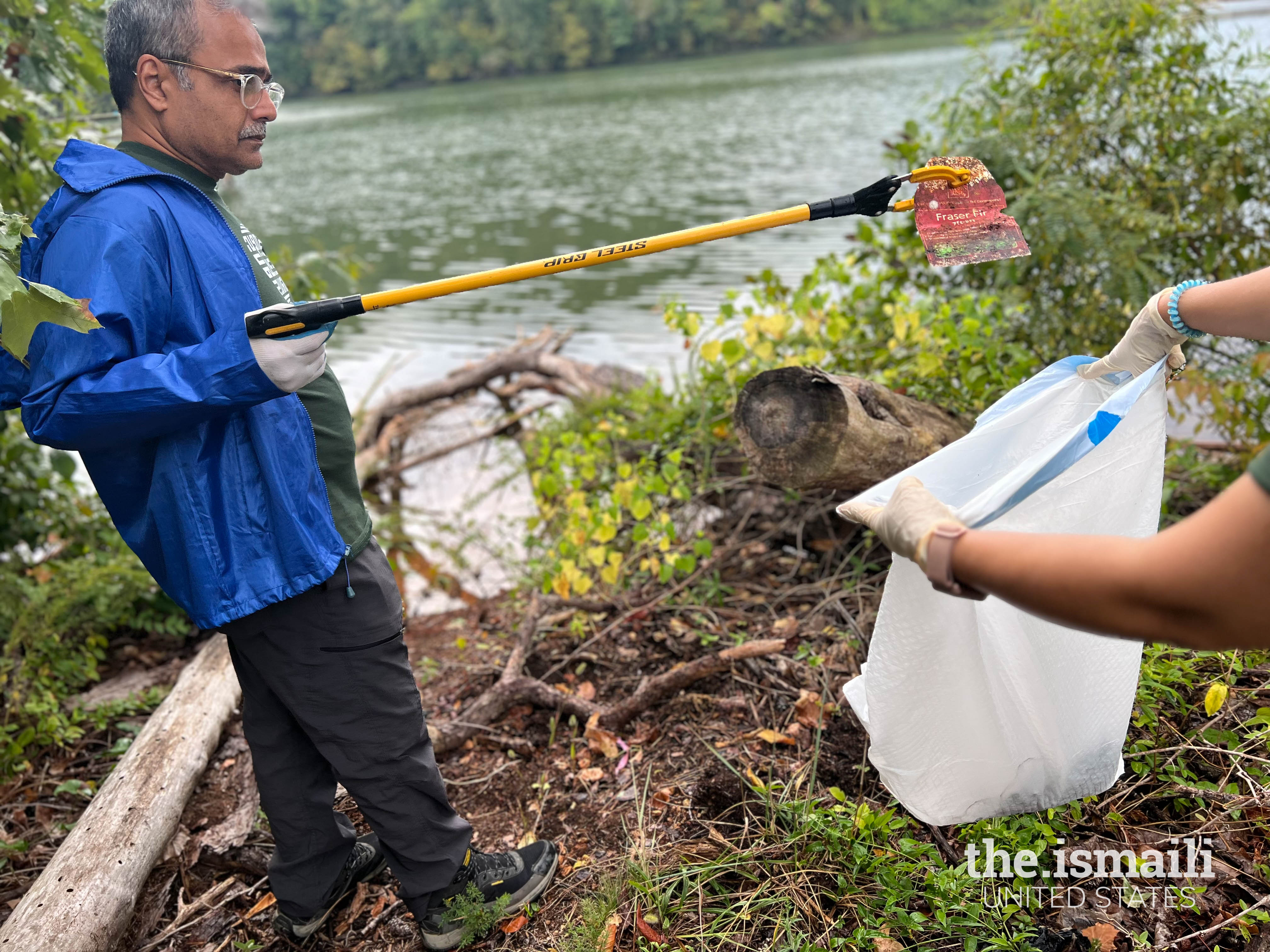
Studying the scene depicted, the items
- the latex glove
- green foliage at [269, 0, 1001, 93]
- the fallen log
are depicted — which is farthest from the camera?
green foliage at [269, 0, 1001, 93]

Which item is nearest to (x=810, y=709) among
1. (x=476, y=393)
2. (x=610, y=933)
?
(x=610, y=933)

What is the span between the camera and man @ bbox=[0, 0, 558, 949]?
5.45ft

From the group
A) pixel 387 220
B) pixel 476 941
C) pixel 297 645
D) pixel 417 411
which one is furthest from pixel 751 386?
pixel 387 220

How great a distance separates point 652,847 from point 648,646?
1.01 meters

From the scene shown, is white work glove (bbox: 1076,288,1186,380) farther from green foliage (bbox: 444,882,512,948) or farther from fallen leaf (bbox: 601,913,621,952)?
green foliage (bbox: 444,882,512,948)

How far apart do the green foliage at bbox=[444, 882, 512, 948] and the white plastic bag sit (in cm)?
99

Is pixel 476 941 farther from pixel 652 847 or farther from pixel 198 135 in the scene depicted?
pixel 198 135

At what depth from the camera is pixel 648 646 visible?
3205 millimetres

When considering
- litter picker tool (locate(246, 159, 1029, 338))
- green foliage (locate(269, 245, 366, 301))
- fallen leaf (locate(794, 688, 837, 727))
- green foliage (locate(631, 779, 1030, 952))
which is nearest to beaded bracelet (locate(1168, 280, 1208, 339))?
litter picker tool (locate(246, 159, 1029, 338))

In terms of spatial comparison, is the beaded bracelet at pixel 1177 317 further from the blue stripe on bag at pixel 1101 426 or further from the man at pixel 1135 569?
the man at pixel 1135 569

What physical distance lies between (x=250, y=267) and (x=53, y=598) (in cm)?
251

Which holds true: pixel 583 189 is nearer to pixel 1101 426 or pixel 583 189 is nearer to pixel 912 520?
pixel 1101 426

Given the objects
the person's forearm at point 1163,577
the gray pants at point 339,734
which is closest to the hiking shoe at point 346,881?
the gray pants at point 339,734

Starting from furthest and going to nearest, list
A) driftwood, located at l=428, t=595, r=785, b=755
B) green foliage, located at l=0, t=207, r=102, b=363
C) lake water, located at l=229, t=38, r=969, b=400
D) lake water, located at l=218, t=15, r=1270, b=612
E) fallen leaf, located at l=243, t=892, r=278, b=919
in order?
lake water, located at l=229, t=38, r=969, b=400 < lake water, located at l=218, t=15, r=1270, b=612 < driftwood, located at l=428, t=595, r=785, b=755 < fallen leaf, located at l=243, t=892, r=278, b=919 < green foliage, located at l=0, t=207, r=102, b=363
